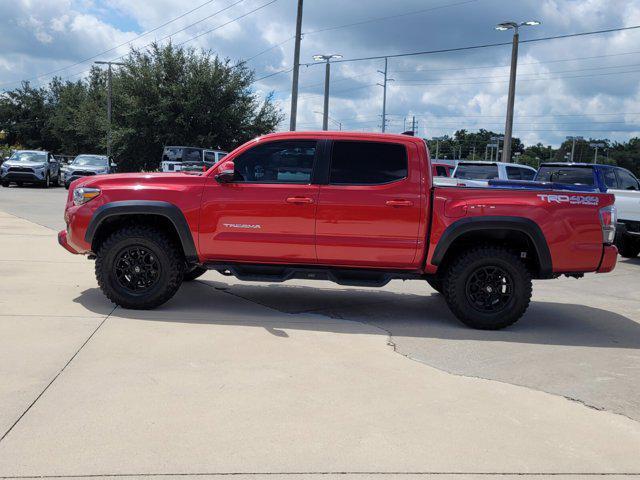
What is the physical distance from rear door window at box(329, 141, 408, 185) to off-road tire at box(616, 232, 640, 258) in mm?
7645

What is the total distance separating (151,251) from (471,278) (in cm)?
322

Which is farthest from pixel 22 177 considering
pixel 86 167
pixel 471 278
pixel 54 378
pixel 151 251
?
pixel 54 378

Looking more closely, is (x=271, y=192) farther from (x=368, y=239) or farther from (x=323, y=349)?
(x=323, y=349)

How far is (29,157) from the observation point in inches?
1174

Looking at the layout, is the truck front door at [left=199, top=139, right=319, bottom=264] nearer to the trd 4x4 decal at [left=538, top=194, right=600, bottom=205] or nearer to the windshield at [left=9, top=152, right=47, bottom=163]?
the trd 4x4 decal at [left=538, top=194, right=600, bottom=205]

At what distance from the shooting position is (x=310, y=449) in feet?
11.3

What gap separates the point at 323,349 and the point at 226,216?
181 cm

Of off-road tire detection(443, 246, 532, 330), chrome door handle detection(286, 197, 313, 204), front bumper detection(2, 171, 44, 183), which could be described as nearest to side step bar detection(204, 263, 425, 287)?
off-road tire detection(443, 246, 532, 330)

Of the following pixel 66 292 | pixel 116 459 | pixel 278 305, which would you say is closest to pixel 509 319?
pixel 278 305

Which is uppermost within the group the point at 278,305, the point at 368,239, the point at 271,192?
the point at 271,192

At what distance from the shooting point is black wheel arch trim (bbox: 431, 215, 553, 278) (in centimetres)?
605

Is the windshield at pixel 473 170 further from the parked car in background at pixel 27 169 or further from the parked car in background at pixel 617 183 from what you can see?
the parked car in background at pixel 27 169

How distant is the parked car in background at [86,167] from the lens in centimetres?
2873

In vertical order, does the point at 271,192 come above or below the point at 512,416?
above
